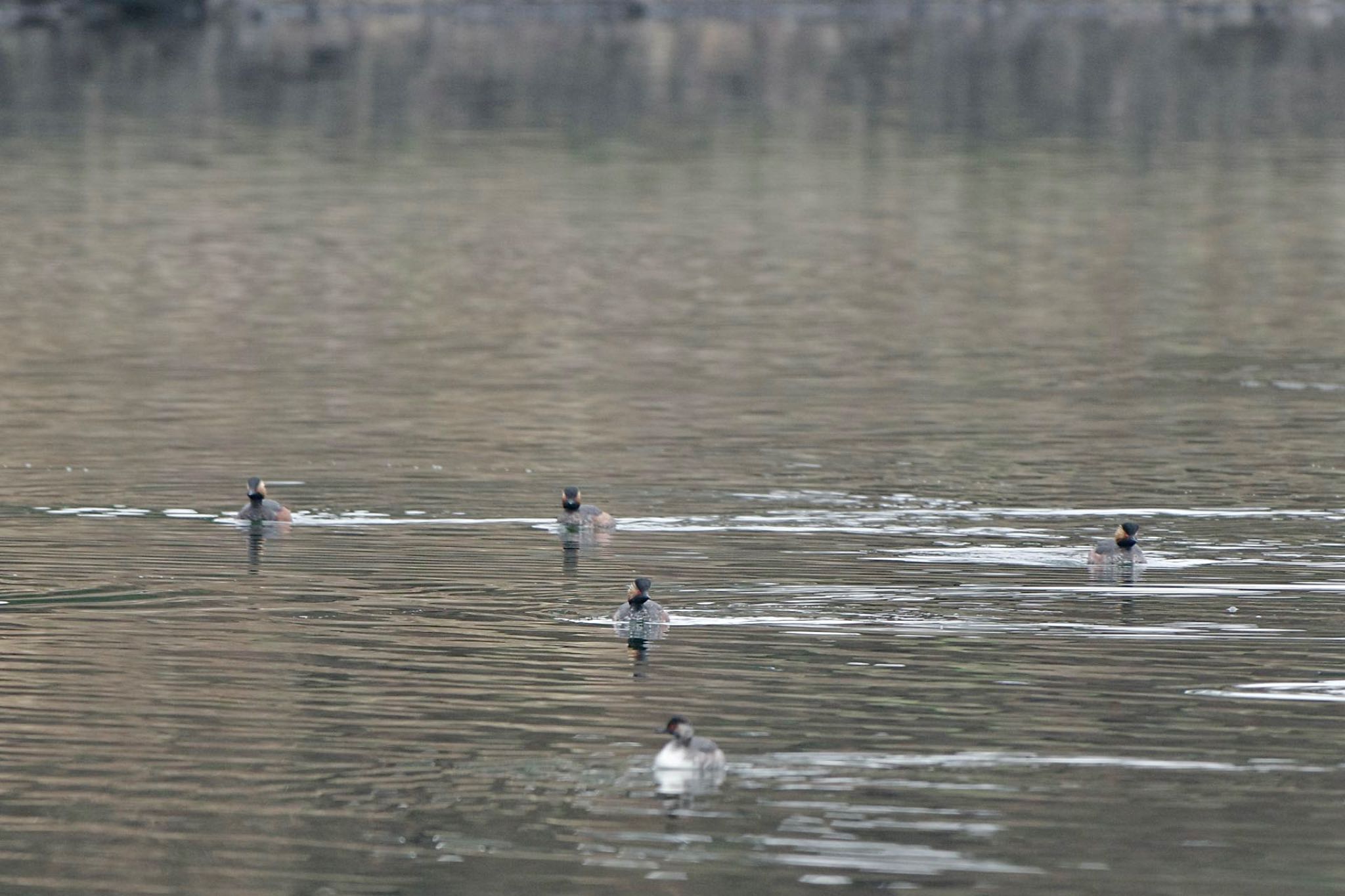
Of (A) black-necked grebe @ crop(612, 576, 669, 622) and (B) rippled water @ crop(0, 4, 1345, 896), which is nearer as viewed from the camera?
(B) rippled water @ crop(0, 4, 1345, 896)

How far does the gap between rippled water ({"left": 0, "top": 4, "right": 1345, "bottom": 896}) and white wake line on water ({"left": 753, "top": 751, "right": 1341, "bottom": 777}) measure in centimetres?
6

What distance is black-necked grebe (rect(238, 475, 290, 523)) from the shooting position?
34.5 meters

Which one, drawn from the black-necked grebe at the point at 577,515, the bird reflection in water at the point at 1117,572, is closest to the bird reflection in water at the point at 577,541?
the black-necked grebe at the point at 577,515

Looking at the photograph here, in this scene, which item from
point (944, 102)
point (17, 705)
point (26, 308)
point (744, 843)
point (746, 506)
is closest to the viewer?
point (744, 843)

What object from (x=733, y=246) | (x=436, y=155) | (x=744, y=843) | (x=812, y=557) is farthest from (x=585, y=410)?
(x=436, y=155)

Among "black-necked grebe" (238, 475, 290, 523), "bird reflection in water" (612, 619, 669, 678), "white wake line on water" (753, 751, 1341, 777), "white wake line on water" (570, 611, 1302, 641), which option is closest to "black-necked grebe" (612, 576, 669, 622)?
"bird reflection in water" (612, 619, 669, 678)

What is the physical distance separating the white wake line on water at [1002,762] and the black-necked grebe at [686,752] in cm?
51

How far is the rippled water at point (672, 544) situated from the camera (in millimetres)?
21125

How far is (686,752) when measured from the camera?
21.7 meters

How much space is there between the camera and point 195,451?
137 ft

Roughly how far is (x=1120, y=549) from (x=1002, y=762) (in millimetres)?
8747

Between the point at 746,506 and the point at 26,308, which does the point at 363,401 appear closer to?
the point at 746,506

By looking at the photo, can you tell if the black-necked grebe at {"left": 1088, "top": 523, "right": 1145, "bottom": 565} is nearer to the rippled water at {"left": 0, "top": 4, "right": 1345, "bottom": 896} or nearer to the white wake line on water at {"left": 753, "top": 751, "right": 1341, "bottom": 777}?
the rippled water at {"left": 0, "top": 4, "right": 1345, "bottom": 896}

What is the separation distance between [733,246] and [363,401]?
32347 mm
